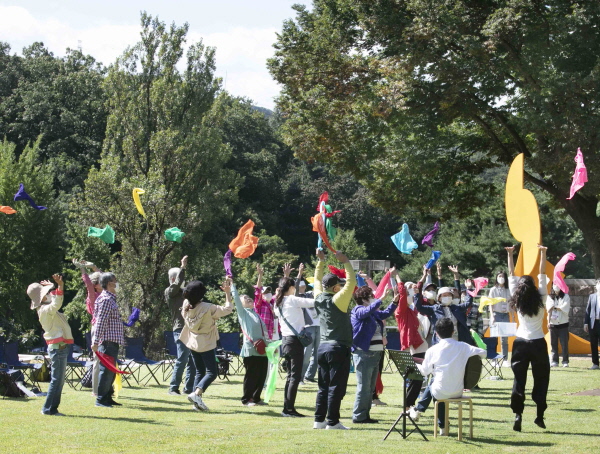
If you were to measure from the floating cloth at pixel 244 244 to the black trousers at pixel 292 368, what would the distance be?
7.87 ft

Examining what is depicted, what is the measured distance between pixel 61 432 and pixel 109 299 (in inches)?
86.3

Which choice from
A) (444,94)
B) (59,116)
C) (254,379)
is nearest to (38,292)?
(254,379)

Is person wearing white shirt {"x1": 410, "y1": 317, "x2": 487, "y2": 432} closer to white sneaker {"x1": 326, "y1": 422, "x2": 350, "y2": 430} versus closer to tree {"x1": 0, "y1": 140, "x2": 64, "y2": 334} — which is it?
white sneaker {"x1": 326, "y1": 422, "x2": 350, "y2": 430}

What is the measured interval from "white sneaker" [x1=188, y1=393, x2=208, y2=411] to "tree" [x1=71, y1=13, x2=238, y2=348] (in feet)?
56.2

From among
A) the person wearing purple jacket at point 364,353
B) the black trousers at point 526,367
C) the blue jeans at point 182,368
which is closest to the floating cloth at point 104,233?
the blue jeans at point 182,368

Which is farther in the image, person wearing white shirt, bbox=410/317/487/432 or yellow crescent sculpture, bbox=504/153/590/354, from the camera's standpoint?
yellow crescent sculpture, bbox=504/153/590/354

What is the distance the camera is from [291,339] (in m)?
9.69

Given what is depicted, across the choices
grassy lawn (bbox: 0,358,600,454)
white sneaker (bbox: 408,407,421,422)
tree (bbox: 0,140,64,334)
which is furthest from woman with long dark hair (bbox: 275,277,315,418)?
tree (bbox: 0,140,64,334)

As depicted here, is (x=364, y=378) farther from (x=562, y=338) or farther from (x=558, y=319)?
(x=562, y=338)

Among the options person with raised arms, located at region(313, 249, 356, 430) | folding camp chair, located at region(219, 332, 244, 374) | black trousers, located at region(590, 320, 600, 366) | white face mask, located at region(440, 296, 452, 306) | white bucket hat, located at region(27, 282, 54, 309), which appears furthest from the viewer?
folding camp chair, located at region(219, 332, 244, 374)

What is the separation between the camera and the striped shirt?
32.2ft

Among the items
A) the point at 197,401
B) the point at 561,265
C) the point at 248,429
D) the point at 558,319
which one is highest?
the point at 561,265

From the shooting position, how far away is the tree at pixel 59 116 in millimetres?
42125

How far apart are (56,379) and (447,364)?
4.62 meters
